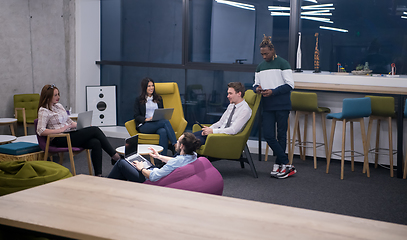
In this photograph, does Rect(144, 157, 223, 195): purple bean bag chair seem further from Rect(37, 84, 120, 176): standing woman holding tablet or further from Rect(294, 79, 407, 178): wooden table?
Rect(294, 79, 407, 178): wooden table

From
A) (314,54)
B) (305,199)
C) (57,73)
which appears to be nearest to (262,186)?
(305,199)

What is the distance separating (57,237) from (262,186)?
319cm

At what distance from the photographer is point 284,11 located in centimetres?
638

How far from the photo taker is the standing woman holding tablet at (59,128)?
4418 mm

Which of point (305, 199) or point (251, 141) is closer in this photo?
point (305, 199)

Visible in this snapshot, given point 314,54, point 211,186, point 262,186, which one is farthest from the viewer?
point 314,54

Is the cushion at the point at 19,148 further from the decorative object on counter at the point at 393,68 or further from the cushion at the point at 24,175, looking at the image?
the decorative object on counter at the point at 393,68

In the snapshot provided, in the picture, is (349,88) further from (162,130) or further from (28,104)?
(28,104)

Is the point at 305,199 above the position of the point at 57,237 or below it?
below

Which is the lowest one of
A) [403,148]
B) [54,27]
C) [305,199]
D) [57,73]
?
[305,199]

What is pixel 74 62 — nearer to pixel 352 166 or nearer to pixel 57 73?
pixel 57 73

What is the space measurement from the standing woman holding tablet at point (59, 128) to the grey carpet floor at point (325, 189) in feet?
1.88

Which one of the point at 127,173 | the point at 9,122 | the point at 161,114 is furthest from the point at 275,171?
the point at 9,122

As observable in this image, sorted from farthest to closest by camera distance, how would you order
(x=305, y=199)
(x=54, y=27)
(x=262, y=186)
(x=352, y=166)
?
(x=54, y=27) → (x=352, y=166) → (x=262, y=186) → (x=305, y=199)
